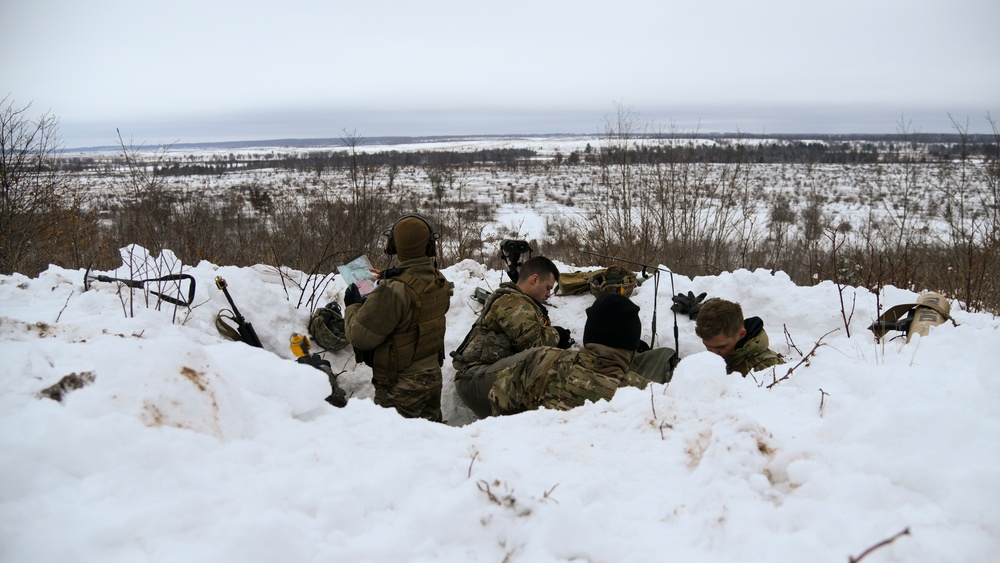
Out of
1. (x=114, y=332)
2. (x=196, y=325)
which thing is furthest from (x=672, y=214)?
(x=114, y=332)

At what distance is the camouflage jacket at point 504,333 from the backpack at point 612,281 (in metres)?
1.22

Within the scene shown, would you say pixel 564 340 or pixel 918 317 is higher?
pixel 918 317

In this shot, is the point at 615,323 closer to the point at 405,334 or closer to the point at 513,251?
the point at 405,334

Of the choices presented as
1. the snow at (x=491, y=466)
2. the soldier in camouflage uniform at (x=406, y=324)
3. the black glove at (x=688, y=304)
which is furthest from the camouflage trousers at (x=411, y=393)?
the black glove at (x=688, y=304)

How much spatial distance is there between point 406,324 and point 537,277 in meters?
1.42

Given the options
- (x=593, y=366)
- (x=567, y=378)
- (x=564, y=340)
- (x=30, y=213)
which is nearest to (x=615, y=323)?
(x=593, y=366)

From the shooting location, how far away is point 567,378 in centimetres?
350

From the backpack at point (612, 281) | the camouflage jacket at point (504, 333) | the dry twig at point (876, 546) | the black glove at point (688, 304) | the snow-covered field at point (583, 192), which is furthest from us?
the snow-covered field at point (583, 192)

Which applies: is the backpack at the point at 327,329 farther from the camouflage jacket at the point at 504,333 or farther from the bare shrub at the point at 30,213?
the bare shrub at the point at 30,213

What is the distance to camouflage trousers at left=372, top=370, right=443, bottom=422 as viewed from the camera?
4199mm

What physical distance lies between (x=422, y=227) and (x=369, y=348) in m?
1.02

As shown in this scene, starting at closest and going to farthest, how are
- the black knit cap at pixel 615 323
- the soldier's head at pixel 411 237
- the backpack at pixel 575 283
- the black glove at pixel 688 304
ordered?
the black knit cap at pixel 615 323, the soldier's head at pixel 411 237, the black glove at pixel 688 304, the backpack at pixel 575 283

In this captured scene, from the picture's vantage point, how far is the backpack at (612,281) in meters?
5.71

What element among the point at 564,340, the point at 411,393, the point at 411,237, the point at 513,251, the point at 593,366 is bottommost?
the point at 411,393
